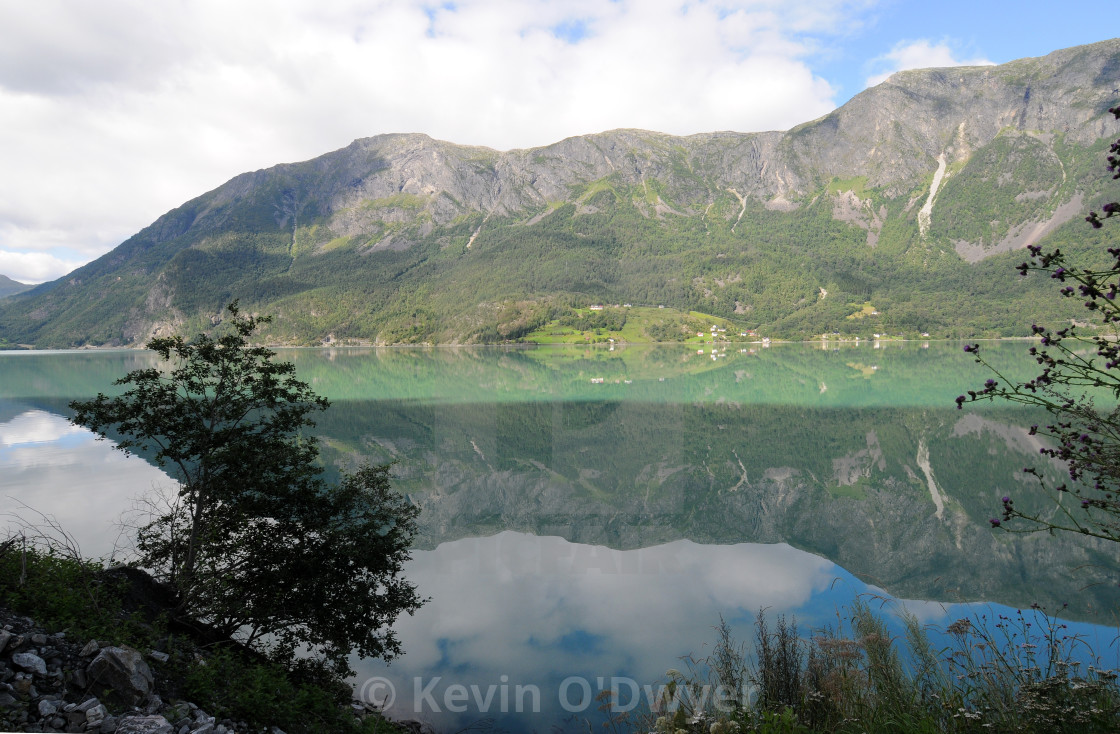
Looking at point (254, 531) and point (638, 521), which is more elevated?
point (254, 531)

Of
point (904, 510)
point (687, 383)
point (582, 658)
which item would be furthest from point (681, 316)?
point (582, 658)

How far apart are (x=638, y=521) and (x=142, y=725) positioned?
16180 mm

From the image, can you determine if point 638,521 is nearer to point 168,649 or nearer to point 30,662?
point 168,649

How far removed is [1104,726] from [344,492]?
1020cm

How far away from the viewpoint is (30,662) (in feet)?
16.7

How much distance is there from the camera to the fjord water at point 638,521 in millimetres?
11195

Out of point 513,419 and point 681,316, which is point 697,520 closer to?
point 513,419

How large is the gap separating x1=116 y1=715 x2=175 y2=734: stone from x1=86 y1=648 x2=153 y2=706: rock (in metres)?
0.40

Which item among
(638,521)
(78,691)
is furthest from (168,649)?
(638,521)

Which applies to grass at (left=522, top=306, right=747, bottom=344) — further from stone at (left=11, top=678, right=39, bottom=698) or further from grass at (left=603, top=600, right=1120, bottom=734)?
stone at (left=11, top=678, right=39, bottom=698)

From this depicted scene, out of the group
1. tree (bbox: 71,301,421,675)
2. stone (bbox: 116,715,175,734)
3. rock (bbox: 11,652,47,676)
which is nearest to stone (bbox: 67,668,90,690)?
rock (bbox: 11,652,47,676)

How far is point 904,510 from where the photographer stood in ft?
65.3

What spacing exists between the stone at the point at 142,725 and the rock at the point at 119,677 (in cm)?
40

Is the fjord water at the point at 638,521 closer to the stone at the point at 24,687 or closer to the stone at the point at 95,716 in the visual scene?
the stone at the point at 95,716
